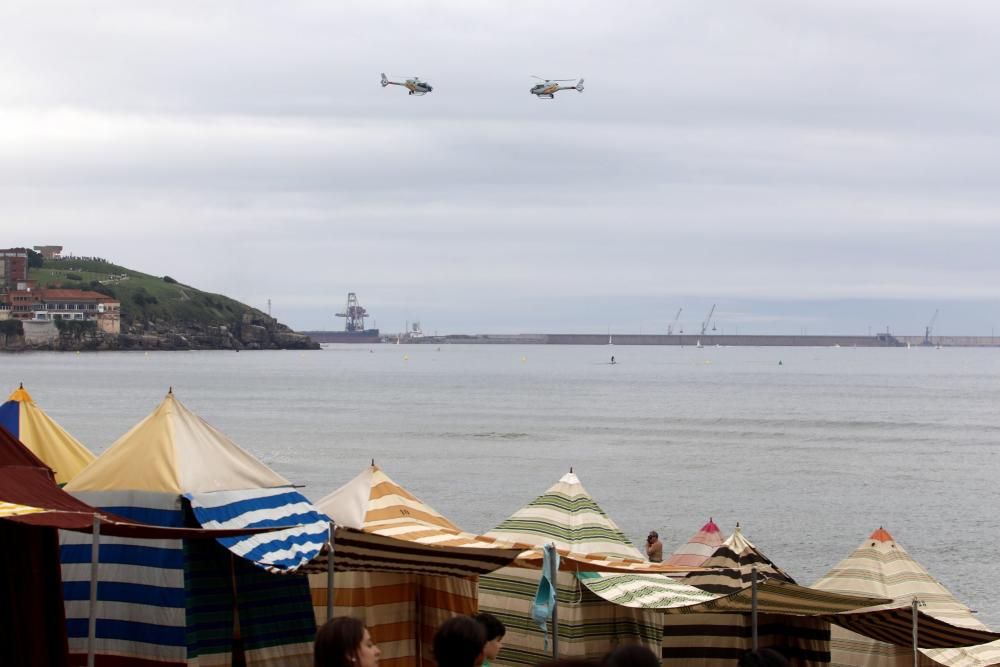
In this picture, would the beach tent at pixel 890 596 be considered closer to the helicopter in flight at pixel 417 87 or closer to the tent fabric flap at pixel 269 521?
the tent fabric flap at pixel 269 521

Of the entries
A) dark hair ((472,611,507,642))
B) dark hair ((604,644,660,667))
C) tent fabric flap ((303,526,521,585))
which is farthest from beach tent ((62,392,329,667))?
dark hair ((604,644,660,667))

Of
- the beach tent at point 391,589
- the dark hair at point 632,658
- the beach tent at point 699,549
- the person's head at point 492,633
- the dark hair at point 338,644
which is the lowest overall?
the beach tent at point 699,549

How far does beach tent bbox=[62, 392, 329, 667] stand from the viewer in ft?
40.3

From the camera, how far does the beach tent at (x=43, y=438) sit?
16.3 metres

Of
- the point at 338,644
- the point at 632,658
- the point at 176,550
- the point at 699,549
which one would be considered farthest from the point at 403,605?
the point at 632,658

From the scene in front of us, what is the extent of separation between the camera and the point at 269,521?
12523mm

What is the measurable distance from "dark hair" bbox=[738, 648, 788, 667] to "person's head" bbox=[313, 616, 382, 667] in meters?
1.60

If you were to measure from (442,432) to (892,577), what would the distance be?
6507 centimetres

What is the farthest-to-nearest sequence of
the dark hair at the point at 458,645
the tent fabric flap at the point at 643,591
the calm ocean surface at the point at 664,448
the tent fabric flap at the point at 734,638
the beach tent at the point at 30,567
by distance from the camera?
the calm ocean surface at the point at 664,448 < the tent fabric flap at the point at 734,638 < the tent fabric flap at the point at 643,591 < the beach tent at the point at 30,567 < the dark hair at the point at 458,645

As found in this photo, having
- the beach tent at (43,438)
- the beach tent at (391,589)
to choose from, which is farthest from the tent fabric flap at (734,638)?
the beach tent at (43,438)

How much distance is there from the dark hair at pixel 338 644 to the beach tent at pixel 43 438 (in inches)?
456

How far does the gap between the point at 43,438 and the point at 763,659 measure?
42.9 ft

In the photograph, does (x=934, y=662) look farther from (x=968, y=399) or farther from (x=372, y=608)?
(x=968, y=399)

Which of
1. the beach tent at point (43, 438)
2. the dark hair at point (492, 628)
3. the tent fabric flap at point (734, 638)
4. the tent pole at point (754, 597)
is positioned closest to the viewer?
the dark hair at point (492, 628)
